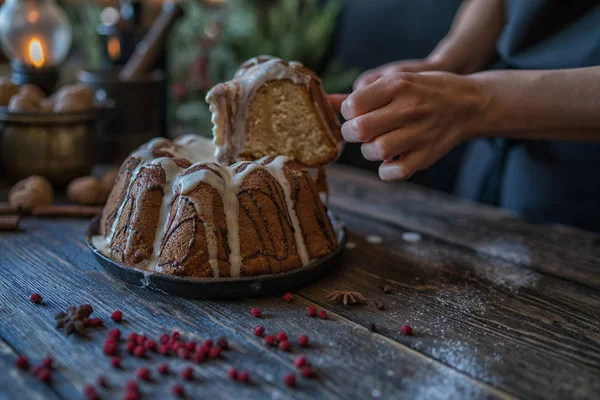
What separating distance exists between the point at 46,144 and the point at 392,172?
1008mm

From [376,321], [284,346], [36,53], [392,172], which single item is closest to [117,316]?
[284,346]

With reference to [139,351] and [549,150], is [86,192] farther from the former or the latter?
[549,150]

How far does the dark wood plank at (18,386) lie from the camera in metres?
0.74

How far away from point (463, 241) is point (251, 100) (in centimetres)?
65

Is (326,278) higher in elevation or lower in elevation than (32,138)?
lower

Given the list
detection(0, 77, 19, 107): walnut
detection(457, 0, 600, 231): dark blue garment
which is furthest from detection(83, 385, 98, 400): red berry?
detection(457, 0, 600, 231): dark blue garment

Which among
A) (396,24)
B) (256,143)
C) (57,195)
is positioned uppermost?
(396,24)

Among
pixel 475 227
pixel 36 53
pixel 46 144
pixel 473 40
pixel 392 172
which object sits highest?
pixel 473 40

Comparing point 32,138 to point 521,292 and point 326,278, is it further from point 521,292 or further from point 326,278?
→ point 521,292

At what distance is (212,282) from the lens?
0.99 meters

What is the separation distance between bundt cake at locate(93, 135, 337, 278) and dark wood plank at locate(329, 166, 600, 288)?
48 centimetres

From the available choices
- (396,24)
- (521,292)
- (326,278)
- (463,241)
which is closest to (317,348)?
(326,278)

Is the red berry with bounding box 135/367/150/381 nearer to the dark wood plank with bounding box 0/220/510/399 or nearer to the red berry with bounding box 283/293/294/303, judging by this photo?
the dark wood plank with bounding box 0/220/510/399

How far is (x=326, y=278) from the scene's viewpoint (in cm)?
117
